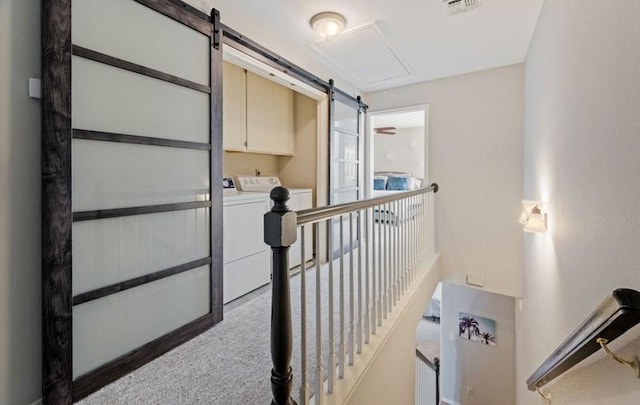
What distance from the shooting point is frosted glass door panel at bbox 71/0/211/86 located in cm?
143

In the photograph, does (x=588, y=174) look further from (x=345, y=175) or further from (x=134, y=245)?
(x=345, y=175)

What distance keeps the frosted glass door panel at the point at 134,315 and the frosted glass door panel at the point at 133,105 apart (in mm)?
890

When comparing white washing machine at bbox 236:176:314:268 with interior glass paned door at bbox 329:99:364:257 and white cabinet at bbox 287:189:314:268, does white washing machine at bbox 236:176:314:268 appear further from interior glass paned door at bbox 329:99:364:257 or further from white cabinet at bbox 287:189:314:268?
interior glass paned door at bbox 329:99:364:257

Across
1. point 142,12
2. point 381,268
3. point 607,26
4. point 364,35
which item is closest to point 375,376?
point 381,268

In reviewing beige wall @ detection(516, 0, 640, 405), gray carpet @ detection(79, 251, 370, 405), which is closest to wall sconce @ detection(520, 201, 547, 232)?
beige wall @ detection(516, 0, 640, 405)

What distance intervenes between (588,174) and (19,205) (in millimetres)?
2449

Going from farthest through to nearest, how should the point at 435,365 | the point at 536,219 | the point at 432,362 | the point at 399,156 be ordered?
the point at 399,156 < the point at 432,362 < the point at 435,365 < the point at 536,219

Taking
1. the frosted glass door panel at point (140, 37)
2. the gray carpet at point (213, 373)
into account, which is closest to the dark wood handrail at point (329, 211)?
the gray carpet at point (213, 373)

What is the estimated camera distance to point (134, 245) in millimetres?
1653

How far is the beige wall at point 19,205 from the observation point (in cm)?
123

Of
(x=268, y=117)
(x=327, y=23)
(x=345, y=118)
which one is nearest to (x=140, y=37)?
(x=327, y=23)

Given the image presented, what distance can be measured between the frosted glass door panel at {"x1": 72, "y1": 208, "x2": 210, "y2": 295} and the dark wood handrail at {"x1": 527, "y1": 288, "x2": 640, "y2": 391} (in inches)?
76.3

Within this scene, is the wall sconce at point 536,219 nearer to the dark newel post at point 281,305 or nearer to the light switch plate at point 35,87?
the dark newel post at point 281,305

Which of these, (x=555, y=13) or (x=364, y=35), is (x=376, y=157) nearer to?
(x=364, y=35)
